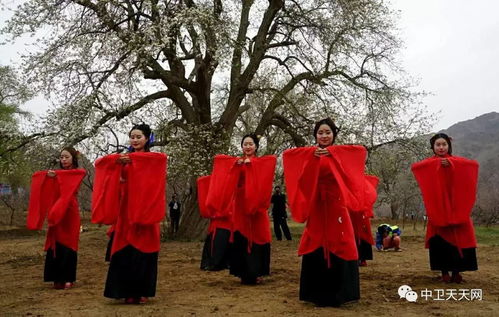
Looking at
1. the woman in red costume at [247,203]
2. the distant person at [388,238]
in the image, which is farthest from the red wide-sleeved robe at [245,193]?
the distant person at [388,238]

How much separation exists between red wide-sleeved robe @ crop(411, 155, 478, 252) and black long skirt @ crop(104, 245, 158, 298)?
3408mm

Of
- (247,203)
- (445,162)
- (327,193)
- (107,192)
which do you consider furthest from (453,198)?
(107,192)

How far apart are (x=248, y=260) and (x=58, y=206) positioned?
2.45 metres

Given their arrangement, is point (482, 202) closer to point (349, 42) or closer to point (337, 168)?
point (349, 42)

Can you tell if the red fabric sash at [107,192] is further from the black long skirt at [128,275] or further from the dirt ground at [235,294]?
the dirt ground at [235,294]

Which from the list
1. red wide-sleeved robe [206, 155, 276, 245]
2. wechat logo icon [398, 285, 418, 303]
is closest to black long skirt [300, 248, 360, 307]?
wechat logo icon [398, 285, 418, 303]

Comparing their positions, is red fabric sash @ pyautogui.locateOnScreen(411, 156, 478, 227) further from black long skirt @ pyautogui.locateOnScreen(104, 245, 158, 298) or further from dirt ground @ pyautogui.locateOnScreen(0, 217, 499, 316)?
black long skirt @ pyautogui.locateOnScreen(104, 245, 158, 298)

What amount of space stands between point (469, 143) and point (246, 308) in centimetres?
5703

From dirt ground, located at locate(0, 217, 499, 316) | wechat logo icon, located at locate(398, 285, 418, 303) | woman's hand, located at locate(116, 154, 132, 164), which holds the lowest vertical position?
dirt ground, located at locate(0, 217, 499, 316)

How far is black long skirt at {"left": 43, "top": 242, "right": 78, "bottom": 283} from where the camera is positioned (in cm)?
611

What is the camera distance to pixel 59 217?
A: 19.6 ft

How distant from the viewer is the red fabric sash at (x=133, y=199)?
4.91m

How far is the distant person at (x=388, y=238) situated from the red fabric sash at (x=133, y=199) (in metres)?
7.56

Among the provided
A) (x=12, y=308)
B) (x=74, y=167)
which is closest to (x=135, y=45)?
(x=74, y=167)
